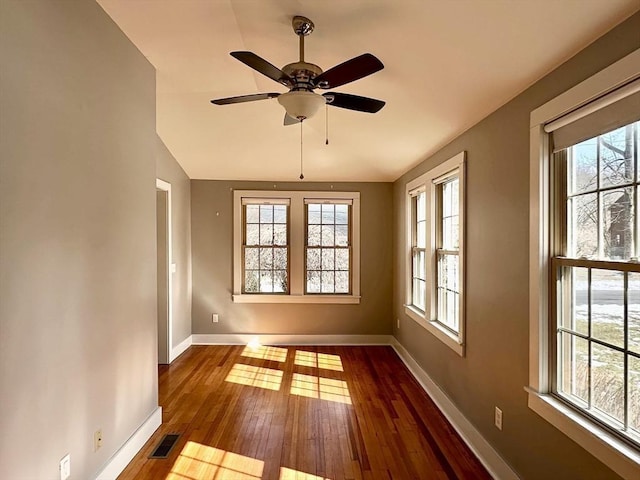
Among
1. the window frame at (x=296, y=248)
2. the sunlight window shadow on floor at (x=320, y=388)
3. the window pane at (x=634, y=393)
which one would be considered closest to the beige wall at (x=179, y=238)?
the window frame at (x=296, y=248)

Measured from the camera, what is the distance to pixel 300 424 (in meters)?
3.17

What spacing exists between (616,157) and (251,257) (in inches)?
181

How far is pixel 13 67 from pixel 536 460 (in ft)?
9.98

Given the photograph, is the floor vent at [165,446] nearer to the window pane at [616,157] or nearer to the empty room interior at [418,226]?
the empty room interior at [418,226]

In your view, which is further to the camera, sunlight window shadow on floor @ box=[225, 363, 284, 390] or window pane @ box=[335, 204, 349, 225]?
window pane @ box=[335, 204, 349, 225]

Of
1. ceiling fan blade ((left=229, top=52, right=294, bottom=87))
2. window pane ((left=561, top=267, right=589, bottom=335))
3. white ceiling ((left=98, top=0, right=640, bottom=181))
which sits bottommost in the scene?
window pane ((left=561, top=267, right=589, bottom=335))

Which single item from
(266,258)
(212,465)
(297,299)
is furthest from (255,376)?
(266,258)

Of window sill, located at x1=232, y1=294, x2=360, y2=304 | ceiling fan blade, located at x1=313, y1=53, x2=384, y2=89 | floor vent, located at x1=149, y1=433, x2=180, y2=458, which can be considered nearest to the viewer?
ceiling fan blade, located at x1=313, y1=53, x2=384, y2=89

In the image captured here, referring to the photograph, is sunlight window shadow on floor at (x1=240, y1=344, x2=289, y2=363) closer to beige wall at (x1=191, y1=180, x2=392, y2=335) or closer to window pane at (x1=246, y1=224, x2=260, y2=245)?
beige wall at (x1=191, y1=180, x2=392, y2=335)

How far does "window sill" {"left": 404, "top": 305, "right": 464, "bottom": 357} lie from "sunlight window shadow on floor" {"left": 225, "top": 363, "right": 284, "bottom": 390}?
1621mm

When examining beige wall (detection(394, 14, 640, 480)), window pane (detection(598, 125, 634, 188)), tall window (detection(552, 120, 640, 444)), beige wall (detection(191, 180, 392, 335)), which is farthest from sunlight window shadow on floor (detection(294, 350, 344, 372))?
window pane (detection(598, 125, 634, 188))

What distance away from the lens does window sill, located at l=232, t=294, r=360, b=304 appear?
217 inches

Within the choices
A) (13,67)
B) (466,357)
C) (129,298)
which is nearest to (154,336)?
(129,298)

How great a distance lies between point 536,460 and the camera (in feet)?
6.68
